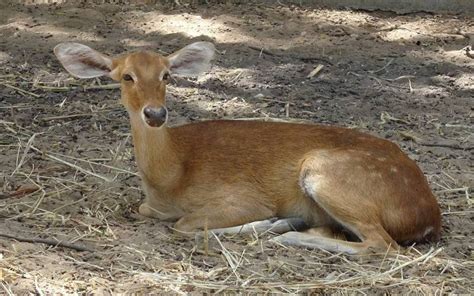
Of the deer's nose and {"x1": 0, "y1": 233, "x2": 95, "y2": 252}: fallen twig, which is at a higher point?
the deer's nose

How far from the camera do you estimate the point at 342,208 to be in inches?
251

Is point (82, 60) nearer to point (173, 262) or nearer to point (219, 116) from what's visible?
point (173, 262)

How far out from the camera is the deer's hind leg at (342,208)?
6.23 m

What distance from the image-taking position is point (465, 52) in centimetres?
1081

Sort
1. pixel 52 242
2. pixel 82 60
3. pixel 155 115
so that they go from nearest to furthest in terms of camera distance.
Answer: pixel 52 242 → pixel 155 115 → pixel 82 60

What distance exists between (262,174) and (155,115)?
0.95 m

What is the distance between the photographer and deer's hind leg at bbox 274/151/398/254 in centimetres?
623

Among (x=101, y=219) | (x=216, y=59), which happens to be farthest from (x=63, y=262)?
(x=216, y=59)

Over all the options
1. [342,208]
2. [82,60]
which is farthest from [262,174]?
[82,60]

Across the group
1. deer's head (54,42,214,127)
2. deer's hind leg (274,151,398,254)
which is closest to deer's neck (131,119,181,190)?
→ deer's head (54,42,214,127)

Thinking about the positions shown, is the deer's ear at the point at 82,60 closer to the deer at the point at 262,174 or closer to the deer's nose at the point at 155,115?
the deer at the point at 262,174

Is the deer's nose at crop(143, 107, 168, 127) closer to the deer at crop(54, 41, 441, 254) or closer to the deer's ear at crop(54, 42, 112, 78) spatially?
the deer at crop(54, 41, 441, 254)

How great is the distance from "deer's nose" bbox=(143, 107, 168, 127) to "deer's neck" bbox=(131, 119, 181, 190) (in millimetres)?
320

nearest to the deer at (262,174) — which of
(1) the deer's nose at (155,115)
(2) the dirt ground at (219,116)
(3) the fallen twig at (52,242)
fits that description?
(1) the deer's nose at (155,115)
